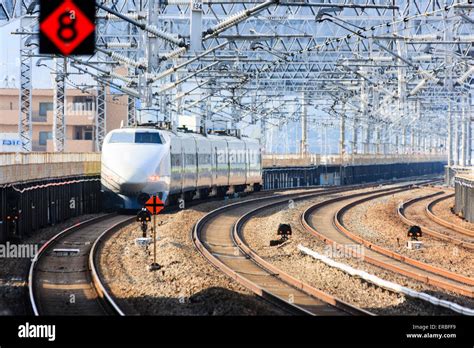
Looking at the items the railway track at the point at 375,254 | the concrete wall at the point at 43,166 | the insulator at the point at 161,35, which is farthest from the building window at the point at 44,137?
the insulator at the point at 161,35

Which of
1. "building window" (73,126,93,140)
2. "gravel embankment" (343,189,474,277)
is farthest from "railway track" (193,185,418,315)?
"building window" (73,126,93,140)

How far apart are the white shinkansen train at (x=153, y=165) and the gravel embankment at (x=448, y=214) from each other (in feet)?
33.6

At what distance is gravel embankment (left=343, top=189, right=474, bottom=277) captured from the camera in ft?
76.2

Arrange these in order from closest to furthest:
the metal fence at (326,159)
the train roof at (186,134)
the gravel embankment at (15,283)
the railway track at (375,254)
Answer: the gravel embankment at (15,283) → the railway track at (375,254) → the train roof at (186,134) → the metal fence at (326,159)

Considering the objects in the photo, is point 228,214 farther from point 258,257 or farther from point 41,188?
point 258,257

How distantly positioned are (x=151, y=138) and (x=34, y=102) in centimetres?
4622

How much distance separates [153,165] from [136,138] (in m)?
1.15

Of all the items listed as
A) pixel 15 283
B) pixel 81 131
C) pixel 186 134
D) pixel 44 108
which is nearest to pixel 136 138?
pixel 186 134

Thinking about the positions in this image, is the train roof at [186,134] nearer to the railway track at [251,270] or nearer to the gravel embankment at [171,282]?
the railway track at [251,270]

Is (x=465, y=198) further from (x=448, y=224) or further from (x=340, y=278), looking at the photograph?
(x=340, y=278)

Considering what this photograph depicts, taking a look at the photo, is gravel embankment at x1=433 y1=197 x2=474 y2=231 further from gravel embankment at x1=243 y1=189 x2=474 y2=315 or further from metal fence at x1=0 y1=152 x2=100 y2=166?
metal fence at x1=0 y1=152 x2=100 y2=166

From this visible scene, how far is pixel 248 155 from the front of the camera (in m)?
50.3

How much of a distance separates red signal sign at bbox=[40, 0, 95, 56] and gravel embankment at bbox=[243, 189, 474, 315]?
711 cm

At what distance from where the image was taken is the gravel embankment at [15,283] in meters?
15.4
